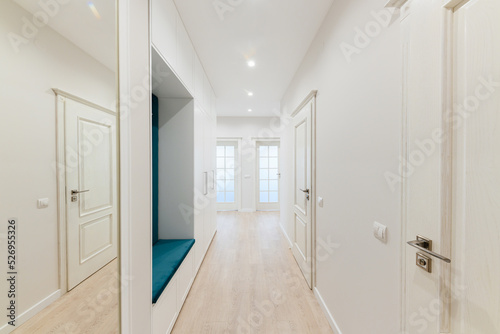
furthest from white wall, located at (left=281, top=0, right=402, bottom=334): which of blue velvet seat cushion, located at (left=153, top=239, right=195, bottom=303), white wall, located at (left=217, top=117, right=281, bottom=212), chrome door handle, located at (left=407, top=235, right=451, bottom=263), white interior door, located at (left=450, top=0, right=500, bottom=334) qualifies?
white wall, located at (left=217, top=117, right=281, bottom=212)

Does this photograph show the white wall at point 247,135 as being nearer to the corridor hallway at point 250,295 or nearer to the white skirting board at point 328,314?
the corridor hallway at point 250,295

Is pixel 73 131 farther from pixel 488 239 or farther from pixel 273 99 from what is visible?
pixel 273 99

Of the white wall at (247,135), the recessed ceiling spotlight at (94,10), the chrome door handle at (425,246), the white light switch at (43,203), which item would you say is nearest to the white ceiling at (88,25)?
the recessed ceiling spotlight at (94,10)

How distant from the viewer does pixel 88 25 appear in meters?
0.77

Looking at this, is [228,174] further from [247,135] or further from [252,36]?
[252,36]

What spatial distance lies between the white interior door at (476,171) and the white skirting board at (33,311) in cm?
132

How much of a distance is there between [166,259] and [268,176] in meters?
4.36

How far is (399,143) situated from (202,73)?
2.57 meters

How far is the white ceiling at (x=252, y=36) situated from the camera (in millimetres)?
1748

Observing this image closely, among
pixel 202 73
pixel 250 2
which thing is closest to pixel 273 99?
pixel 202 73

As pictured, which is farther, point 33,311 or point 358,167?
point 358,167

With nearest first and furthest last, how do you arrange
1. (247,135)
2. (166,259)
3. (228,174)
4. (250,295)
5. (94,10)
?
1. (94,10)
2. (166,259)
3. (250,295)
4. (247,135)
5. (228,174)

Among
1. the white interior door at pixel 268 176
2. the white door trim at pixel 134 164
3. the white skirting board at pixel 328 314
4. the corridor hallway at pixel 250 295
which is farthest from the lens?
the white interior door at pixel 268 176

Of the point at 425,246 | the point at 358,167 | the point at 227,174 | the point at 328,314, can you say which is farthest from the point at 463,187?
the point at 227,174
